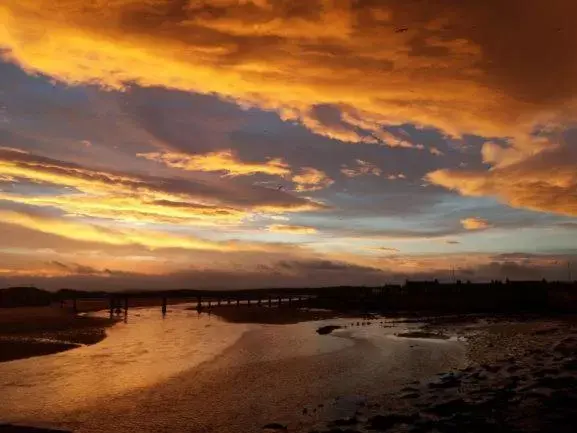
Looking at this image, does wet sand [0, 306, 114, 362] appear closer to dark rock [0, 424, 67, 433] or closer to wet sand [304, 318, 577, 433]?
dark rock [0, 424, 67, 433]

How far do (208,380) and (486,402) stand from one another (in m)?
10.0

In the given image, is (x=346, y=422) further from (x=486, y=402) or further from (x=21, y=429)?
(x=21, y=429)

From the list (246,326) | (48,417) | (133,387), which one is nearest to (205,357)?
(133,387)

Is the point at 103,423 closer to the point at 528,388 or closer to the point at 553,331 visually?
the point at 528,388

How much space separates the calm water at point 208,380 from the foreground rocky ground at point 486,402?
3.45 feet

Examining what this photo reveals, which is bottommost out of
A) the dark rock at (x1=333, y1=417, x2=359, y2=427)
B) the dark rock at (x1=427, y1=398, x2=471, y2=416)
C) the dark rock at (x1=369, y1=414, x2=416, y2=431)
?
the dark rock at (x1=333, y1=417, x2=359, y2=427)

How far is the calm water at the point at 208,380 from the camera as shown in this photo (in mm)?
13555

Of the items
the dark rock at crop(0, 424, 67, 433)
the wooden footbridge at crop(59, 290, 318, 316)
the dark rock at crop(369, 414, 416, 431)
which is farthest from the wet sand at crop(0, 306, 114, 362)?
the wooden footbridge at crop(59, 290, 318, 316)

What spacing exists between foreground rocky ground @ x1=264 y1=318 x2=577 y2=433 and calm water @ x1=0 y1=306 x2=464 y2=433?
3.45 feet

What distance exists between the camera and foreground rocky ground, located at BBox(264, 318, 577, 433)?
38.3 ft

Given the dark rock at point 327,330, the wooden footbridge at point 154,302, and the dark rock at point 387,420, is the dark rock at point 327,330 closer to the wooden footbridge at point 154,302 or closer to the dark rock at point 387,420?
the dark rock at point 387,420

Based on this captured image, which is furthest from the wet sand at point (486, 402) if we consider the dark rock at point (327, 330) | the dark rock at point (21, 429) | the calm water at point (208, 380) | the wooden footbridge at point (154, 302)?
the wooden footbridge at point (154, 302)

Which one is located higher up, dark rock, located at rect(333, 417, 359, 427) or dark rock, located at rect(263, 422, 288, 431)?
dark rock, located at rect(333, 417, 359, 427)

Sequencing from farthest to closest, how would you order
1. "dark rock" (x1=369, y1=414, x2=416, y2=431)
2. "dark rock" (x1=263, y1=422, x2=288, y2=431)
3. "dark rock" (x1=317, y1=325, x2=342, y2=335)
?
"dark rock" (x1=317, y1=325, x2=342, y2=335), "dark rock" (x1=263, y1=422, x2=288, y2=431), "dark rock" (x1=369, y1=414, x2=416, y2=431)
